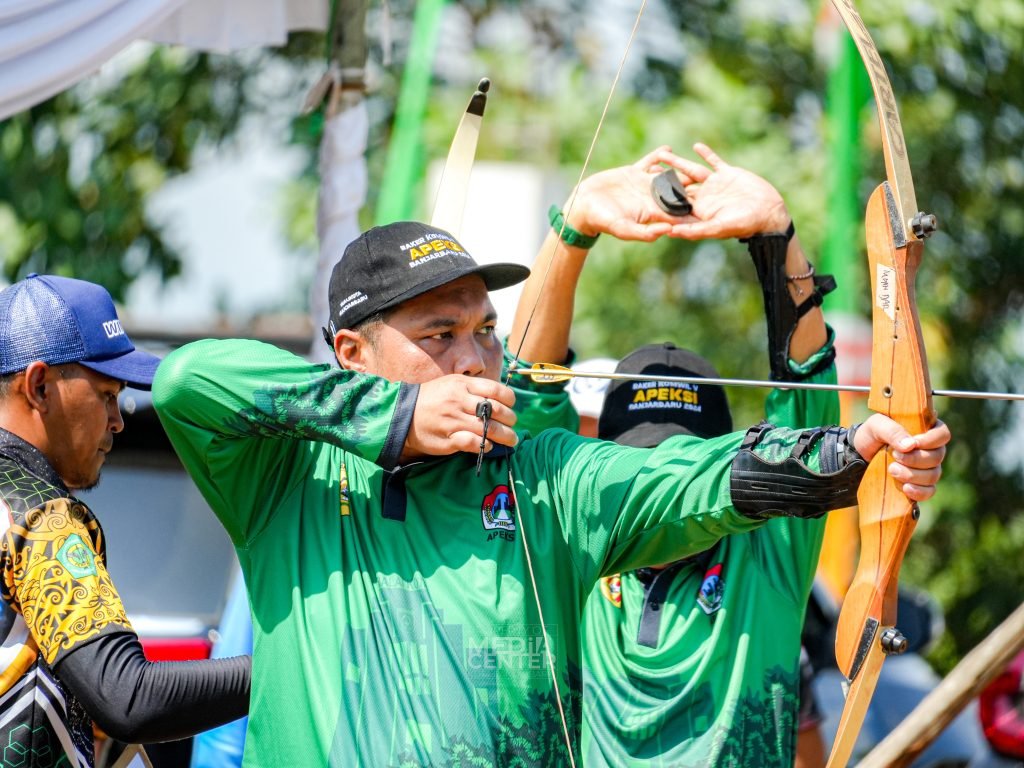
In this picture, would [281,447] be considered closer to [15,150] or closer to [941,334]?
[15,150]

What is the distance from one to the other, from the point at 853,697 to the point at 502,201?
6374 millimetres

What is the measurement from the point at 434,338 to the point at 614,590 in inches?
38.4

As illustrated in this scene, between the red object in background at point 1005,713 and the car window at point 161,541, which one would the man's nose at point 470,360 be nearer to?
the car window at point 161,541

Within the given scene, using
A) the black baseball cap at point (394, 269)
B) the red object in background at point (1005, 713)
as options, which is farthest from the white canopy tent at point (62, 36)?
the red object in background at point (1005, 713)

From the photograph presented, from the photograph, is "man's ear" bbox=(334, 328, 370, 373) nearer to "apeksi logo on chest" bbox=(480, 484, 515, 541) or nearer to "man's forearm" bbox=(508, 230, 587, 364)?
"apeksi logo on chest" bbox=(480, 484, 515, 541)

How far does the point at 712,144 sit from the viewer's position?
27.5 ft

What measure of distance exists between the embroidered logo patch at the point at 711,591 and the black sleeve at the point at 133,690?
112 centimetres

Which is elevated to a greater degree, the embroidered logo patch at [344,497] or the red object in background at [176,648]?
the embroidered logo patch at [344,497]

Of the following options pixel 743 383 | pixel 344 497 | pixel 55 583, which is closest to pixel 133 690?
pixel 55 583

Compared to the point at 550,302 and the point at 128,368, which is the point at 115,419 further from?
the point at 550,302

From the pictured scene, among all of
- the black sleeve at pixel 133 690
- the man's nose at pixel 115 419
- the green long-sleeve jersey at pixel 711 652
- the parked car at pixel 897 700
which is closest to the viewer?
the black sleeve at pixel 133 690

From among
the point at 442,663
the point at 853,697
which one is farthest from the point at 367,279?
the point at 853,697

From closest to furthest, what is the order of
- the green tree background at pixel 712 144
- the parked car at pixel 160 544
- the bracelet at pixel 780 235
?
the bracelet at pixel 780 235, the parked car at pixel 160 544, the green tree background at pixel 712 144

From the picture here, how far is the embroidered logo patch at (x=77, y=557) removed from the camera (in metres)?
2.13
